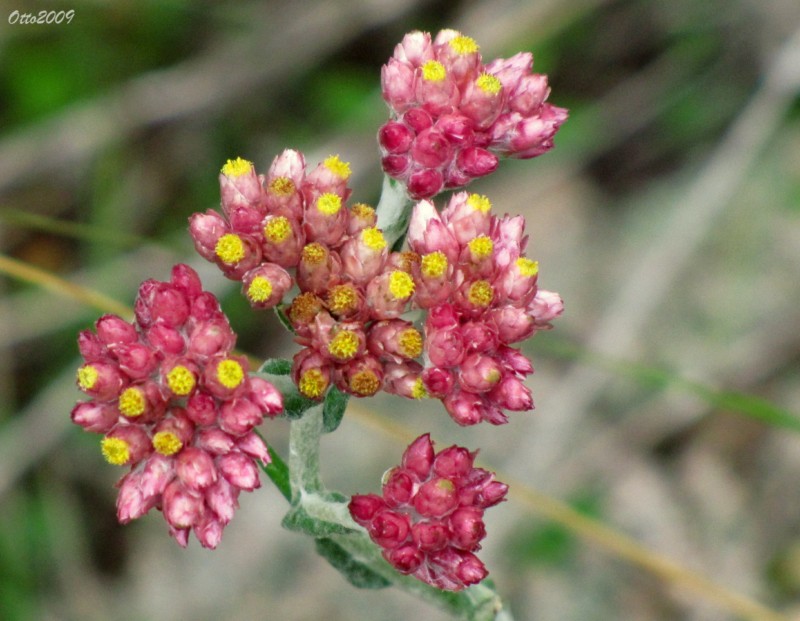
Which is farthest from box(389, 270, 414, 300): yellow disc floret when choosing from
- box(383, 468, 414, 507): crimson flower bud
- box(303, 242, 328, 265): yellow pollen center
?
box(383, 468, 414, 507): crimson flower bud

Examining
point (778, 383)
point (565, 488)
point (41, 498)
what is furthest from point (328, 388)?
point (778, 383)

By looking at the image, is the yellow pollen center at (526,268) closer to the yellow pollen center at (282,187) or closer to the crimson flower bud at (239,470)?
the yellow pollen center at (282,187)

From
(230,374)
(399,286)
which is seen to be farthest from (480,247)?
(230,374)

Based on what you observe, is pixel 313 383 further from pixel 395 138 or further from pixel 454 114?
pixel 454 114

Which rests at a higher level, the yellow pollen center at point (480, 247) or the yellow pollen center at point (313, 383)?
the yellow pollen center at point (480, 247)

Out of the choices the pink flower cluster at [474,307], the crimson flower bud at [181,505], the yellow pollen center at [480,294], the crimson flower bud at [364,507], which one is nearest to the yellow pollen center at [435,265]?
the pink flower cluster at [474,307]

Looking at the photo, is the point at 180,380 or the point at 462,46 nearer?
the point at 180,380
